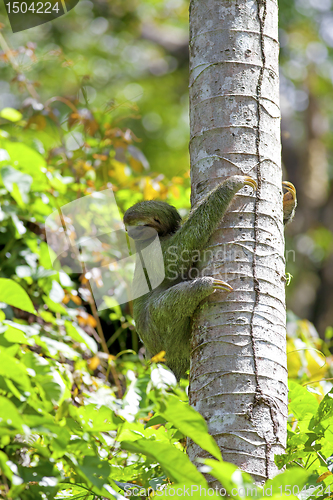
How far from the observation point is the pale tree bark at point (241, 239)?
6.52ft

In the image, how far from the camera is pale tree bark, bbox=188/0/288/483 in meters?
1.99

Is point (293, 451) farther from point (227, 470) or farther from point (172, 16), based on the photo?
point (172, 16)

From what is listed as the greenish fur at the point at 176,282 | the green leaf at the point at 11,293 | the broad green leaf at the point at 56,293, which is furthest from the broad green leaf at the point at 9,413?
the broad green leaf at the point at 56,293

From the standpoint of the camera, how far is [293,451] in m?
2.19

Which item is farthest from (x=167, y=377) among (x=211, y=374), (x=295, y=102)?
(x=295, y=102)

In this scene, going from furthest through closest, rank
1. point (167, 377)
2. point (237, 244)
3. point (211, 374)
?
point (237, 244), point (211, 374), point (167, 377)

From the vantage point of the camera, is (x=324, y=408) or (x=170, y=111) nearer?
(x=324, y=408)

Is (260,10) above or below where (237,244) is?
above

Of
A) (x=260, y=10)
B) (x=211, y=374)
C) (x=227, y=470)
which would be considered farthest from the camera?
(x=260, y=10)

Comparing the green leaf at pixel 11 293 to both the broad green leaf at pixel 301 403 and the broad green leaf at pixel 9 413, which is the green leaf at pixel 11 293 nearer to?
the broad green leaf at pixel 9 413

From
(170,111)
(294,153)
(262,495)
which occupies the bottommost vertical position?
(262,495)

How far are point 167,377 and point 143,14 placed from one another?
10456 mm

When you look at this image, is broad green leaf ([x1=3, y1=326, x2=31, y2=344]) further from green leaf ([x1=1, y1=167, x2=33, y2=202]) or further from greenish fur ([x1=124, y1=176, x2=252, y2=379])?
green leaf ([x1=1, y1=167, x2=33, y2=202])

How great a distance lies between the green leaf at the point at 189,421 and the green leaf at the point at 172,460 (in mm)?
96
